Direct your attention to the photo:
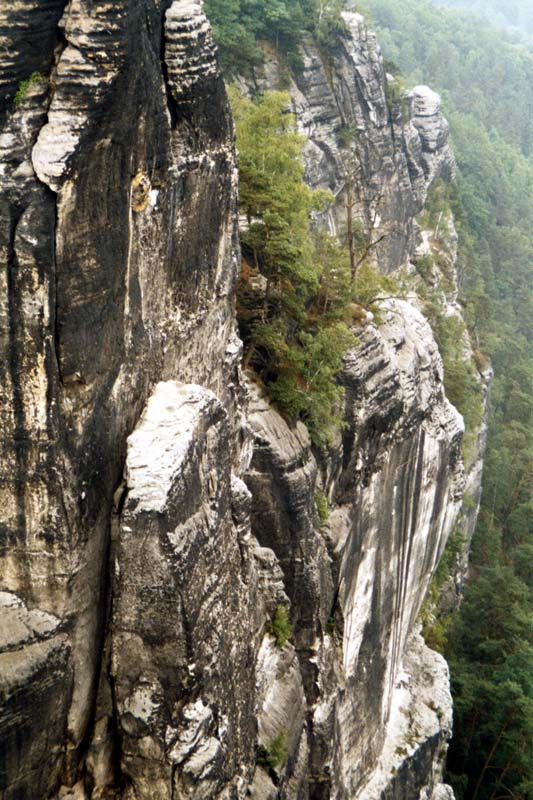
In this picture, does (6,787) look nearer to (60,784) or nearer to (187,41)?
(60,784)

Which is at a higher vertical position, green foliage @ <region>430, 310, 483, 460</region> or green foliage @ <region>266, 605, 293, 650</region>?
green foliage @ <region>430, 310, 483, 460</region>

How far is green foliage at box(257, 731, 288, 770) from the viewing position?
1803 cm

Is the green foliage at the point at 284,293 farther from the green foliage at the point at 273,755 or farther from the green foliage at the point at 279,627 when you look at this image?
the green foliage at the point at 273,755

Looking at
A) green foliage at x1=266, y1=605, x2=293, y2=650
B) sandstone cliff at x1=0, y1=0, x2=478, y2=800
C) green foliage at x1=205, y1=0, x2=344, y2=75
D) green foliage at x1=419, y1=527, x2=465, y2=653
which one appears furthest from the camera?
green foliage at x1=205, y1=0, x2=344, y2=75

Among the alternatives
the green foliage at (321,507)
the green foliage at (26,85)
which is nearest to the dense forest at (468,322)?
the green foliage at (321,507)

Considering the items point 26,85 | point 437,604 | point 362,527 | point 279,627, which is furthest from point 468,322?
point 26,85

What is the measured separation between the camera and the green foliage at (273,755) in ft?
59.2

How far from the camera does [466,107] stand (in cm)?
12131

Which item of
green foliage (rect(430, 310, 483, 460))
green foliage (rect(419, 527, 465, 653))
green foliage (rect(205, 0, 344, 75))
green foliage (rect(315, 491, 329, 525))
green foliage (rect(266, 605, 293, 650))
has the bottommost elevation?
green foliage (rect(419, 527, 465, 653))

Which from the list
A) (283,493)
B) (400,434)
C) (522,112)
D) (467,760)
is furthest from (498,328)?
(522,112)

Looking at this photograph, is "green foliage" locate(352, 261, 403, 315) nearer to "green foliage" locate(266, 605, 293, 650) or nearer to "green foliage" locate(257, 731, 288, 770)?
"green foliage" locate(266, 605, 293, 650)

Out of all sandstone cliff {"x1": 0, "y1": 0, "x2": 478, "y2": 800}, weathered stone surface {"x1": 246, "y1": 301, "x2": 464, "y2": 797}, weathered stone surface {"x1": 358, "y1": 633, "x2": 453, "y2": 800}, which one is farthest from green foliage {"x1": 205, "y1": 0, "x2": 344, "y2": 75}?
sandstone cliff {"x1": 0, "y1": 0, "x2": 478, "y2": 800}

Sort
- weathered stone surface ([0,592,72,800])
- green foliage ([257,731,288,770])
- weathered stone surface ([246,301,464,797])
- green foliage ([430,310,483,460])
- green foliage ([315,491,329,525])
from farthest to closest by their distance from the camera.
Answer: green foliage ([430,310,483,460]) < green foliage ([315,491,329,525]) < weathered stone surface ([246,301,464,797]) < green foliage ([257,731,288,770]) < weathered stone surface ([0,592,72,800])

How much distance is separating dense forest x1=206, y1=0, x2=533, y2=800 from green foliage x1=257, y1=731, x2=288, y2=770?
7060mm
